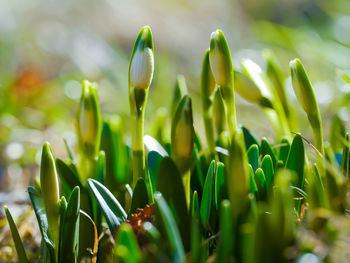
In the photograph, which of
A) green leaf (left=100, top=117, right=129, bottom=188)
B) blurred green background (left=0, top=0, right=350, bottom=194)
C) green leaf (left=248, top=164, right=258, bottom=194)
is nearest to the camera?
green leaf (left=248, top=164, right=258, bottom=194)

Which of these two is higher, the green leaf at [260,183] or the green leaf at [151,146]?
the green leaf at [151,146]

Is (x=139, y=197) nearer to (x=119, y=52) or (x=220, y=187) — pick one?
(x=220, y=187)

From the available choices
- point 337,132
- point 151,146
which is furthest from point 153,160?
point 337,132

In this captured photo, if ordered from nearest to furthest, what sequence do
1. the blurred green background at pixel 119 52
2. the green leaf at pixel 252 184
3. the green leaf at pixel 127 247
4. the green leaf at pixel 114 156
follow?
the green leaf at pixel 127 247 < the green leaf at pixel 252 184 < the green leaf at pixel 114 156 < the blurred green background at pixel 119 52

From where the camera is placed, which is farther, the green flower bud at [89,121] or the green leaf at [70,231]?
the green flower bud at [89,121]

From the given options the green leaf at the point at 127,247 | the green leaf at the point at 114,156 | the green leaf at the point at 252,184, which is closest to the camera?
the green leaf at the point at 127,247

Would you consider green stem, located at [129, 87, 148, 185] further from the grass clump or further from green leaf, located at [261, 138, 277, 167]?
green leaf, located at [261, 138, 277, 167]

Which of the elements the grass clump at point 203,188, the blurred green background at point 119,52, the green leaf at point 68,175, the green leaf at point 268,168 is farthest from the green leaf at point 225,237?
the blurred green background at point 119,52

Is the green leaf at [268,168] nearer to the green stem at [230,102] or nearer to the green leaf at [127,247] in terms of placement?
the green stem at [230,102]

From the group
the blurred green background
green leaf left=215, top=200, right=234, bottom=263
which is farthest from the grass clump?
the blurred green background
